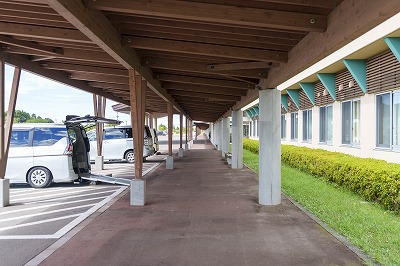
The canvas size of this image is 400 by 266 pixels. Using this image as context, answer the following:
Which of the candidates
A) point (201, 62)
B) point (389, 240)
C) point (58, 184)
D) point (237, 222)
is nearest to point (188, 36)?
point (201, 62)

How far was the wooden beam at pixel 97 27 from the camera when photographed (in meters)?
4.43

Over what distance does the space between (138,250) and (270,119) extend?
4579mm

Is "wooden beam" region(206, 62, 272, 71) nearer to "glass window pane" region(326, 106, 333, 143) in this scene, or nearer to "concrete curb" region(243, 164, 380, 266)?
"concrete curb" region(243, 164, 380, 266)

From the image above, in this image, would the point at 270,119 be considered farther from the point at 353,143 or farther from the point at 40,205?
the point at 353,143

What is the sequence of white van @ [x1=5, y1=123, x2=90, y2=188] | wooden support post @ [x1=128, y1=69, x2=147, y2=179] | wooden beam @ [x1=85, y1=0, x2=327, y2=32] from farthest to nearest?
white van @ [x1=5, y1=123, x2=90, y2=188] → wooden support post @ [x1=128, y1=69, x2=147, y2=179] → wooden beam @ [x1=85, y1=0, x2=327, y2=32]

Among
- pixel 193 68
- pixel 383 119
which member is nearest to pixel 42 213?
pixel 193 68

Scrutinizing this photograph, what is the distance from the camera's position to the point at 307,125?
19469mm

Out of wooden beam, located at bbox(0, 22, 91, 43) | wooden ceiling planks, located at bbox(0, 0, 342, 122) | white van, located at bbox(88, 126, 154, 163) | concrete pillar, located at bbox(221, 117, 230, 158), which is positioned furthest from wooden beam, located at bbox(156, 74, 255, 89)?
concrete pillar, located at bbox(221, 117, 230, 158)

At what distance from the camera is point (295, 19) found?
4910 millimetres

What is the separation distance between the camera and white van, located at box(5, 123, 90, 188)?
10.8 m

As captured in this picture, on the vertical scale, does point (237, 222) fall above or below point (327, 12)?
below

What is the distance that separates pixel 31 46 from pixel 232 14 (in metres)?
4.87

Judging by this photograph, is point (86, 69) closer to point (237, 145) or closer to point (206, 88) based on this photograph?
point (206, 88)

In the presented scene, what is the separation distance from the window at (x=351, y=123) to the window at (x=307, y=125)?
439 centimetres
